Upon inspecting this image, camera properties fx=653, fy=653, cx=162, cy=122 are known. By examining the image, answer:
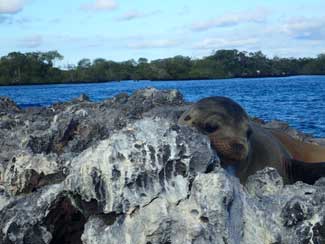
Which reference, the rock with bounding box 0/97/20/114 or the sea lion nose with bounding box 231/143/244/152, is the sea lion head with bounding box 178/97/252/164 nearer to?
the sea lion nose with bounding box 231/143/244/152

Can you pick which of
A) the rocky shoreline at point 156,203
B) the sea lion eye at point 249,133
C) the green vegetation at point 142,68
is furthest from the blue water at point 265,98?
the green vegetation at point 142,68

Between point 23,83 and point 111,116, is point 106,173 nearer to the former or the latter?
point 111,116

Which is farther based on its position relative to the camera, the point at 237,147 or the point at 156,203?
the point at 237,147

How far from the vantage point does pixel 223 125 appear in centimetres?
506

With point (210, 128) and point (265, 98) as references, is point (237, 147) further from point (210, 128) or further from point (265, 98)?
point (265, 98)

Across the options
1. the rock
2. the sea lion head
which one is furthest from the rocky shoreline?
the rock

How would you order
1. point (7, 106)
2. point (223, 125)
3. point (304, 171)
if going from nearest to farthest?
point (223, 125)
point (304, 171)
point (7, 106)

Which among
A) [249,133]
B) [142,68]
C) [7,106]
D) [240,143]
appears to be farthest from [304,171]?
[142,68]

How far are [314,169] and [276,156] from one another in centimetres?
41

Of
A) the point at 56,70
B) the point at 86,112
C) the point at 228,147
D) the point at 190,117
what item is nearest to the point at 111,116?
the point at 86,112

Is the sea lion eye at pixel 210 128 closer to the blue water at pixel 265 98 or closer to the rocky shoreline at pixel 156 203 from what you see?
the rocky shoreline at pixel 156 203

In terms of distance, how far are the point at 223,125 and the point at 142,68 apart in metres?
94.3

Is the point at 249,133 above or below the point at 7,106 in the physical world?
above

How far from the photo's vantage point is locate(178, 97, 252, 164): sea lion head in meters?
4.82
